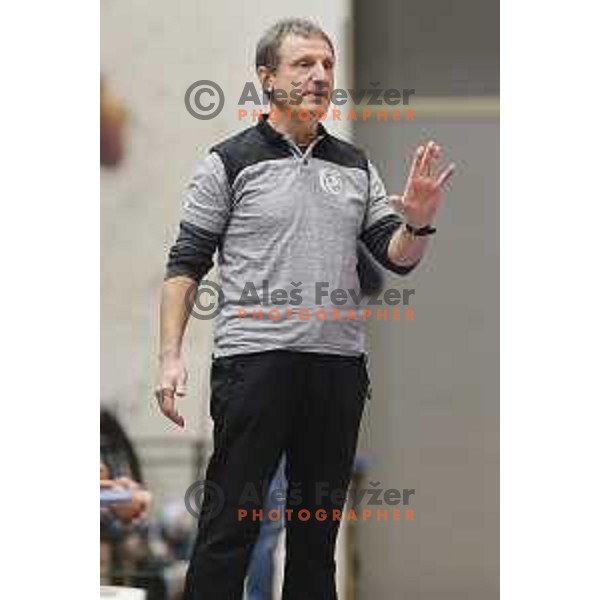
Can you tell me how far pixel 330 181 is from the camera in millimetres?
2256

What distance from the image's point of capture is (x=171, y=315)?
7.57ft

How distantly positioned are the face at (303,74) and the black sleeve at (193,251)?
237 mm

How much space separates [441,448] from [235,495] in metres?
0.38

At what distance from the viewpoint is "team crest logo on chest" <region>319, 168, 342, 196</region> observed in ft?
7.37

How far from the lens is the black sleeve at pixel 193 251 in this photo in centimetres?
225

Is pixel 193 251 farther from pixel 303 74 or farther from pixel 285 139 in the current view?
pixel 303 74

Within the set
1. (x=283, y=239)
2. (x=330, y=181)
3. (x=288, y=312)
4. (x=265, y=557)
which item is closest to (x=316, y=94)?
(x=330, y=181)

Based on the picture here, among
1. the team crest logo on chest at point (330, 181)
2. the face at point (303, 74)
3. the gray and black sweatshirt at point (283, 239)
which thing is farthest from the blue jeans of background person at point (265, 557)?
the face at point (303, 74)

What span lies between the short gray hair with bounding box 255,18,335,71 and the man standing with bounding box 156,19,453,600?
2 centimetres

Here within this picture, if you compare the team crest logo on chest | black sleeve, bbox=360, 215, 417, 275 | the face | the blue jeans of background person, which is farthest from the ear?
the blue jeans of background person

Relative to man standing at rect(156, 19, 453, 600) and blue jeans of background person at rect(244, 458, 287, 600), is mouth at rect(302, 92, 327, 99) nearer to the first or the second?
man standing at rect(156, 19, 453, 600)
